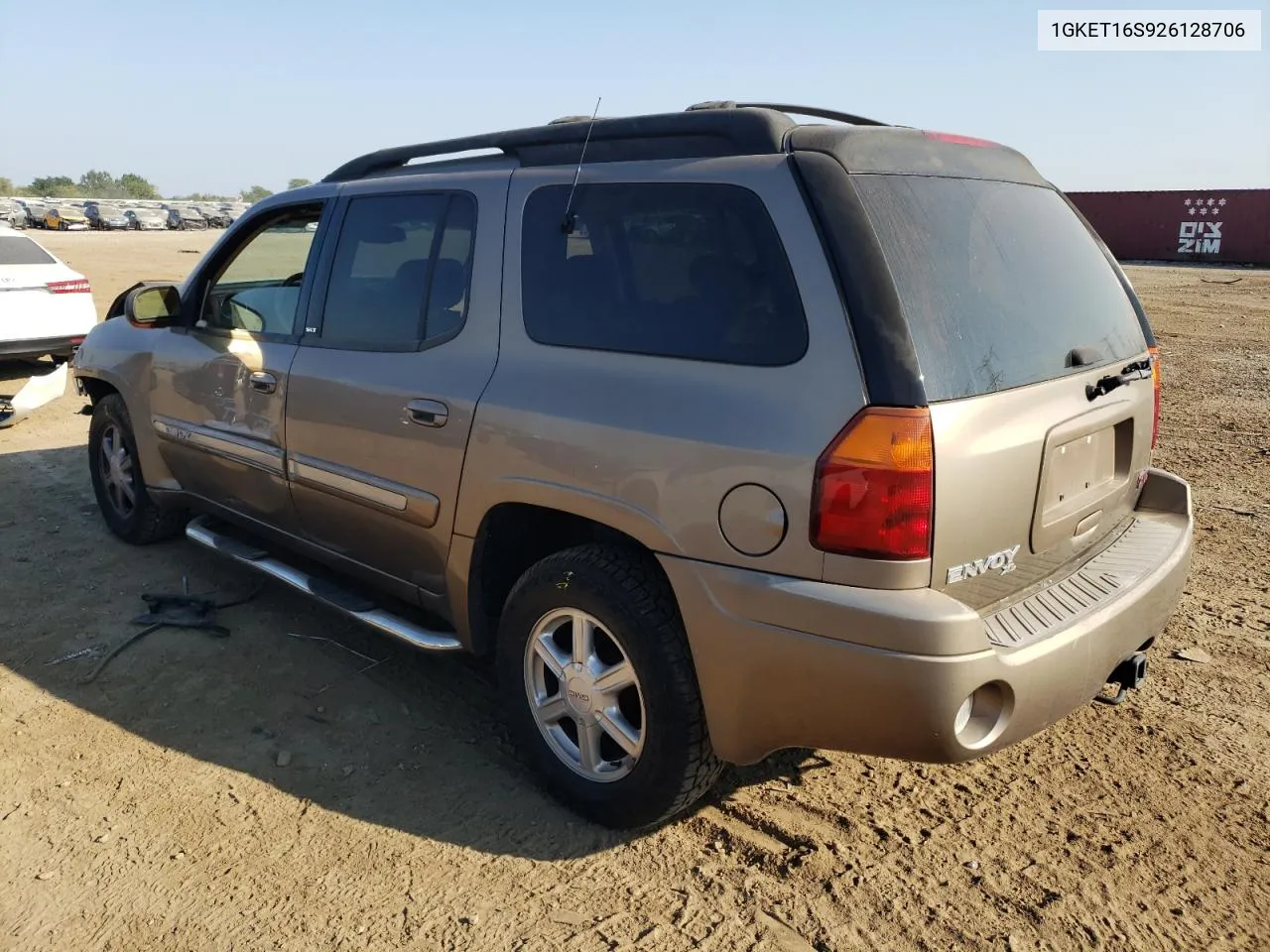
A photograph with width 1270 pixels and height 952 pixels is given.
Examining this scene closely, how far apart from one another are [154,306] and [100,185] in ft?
376

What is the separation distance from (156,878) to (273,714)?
0.88 meters

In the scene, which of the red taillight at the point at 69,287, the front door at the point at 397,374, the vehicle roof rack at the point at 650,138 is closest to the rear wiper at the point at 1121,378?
the vehicle roof rack at the point at 650,138

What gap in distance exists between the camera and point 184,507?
4.89 metres

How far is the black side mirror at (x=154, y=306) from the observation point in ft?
14.5

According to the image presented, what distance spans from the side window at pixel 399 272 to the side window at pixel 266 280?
0.99ft

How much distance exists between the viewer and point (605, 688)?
9.18 feet

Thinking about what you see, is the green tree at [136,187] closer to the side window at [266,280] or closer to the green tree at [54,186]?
the green tree at [54,186]

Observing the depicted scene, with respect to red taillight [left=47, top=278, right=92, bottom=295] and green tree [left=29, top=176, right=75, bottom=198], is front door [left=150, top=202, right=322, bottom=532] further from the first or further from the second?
green tree [left=29, top=176, right=75, bottom=198]

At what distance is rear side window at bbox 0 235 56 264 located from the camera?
9.11 meters

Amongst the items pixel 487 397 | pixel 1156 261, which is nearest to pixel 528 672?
pixel 487 397

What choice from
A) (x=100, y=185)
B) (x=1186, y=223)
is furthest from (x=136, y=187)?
(x=1186, y=223)

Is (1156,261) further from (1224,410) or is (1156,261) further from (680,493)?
(680,493)

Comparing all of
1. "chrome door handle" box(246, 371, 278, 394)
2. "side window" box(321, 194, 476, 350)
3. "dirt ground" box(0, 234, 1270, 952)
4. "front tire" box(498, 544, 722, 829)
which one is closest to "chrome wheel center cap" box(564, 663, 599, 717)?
"front tire" box(498, 544, 722, 829)

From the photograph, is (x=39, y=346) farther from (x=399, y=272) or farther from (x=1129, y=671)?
(x=1129, y=671)
